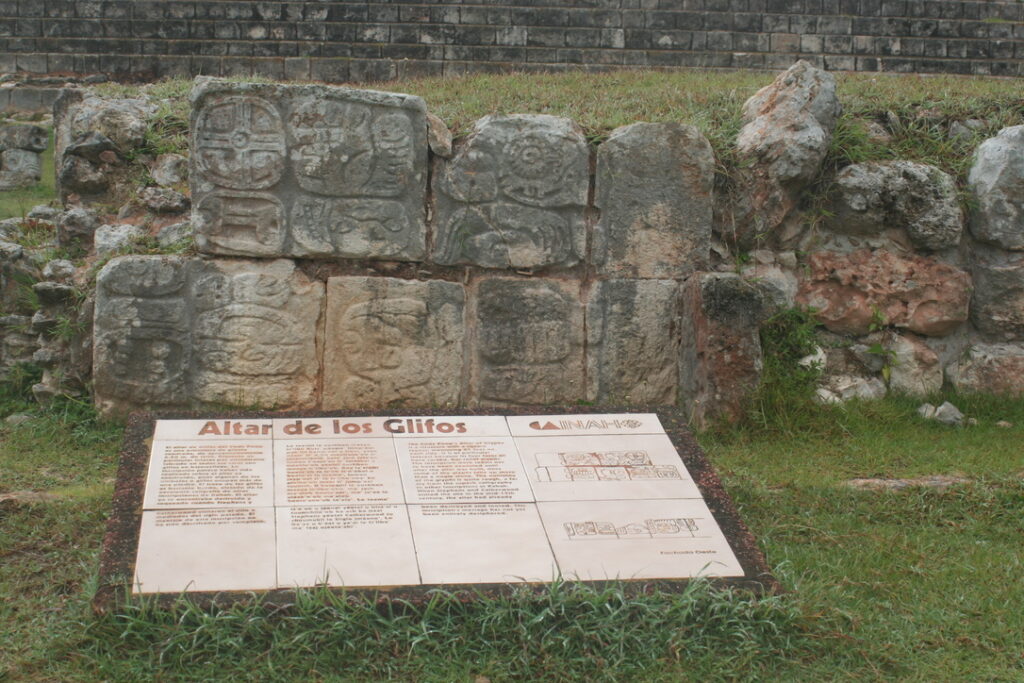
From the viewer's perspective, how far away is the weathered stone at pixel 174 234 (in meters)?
4.66

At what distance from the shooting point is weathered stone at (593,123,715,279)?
4.75 metres

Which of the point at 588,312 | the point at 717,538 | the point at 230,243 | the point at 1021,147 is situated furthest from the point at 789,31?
the point at 717,538

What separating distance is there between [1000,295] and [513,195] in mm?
2234

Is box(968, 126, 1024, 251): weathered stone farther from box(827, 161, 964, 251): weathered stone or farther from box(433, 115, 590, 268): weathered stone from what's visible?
box(433, 115, 590, 268): weathered stone

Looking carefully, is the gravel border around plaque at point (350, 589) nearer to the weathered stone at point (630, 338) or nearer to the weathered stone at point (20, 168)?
the weathered stone at point (630, 338)

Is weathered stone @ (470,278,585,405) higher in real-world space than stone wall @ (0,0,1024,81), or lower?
lower

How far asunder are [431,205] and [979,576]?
2450 mm

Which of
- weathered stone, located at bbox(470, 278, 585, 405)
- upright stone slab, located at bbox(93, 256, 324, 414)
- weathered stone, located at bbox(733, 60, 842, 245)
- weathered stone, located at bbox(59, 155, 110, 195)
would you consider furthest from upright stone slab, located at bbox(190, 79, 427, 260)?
weathered stone, located at bbox(733, 60, 842, 245)

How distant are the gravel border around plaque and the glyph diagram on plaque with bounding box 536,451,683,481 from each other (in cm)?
11

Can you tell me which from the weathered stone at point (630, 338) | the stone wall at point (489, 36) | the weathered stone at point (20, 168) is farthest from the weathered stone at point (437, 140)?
the stone wall at point (489, 36)

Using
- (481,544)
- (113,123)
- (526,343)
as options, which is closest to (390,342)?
(526,343)

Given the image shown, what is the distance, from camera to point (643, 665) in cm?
286

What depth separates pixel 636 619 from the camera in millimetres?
2926

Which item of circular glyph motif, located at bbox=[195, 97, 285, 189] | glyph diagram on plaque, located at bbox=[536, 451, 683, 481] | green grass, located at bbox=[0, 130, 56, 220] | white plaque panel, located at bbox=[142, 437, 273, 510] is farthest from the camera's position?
green grass, located at bbox=[0, 130, 56, 220]
